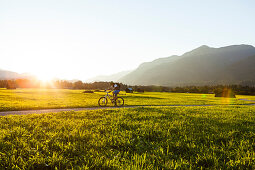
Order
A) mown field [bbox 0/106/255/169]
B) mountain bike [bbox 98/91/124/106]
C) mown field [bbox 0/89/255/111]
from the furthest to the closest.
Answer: mountain bike [bbox 98/91/124/106], mown field [bbox 0/89/255/111], mown field [bbox 0/106/255/169]

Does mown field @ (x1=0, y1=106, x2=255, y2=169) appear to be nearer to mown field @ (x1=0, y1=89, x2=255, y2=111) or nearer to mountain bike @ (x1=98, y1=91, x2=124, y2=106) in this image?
mown field @ (x1=0, y1=89, x2=255, y2=111)

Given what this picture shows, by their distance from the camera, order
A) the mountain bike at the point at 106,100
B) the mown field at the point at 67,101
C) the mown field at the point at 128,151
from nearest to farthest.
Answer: the mown field at the point at 128,151 → the mown field at the point at 67,101 → the mountain bike at the point at 106,100

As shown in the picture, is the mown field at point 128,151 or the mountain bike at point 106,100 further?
the mountain bike at point 106,100

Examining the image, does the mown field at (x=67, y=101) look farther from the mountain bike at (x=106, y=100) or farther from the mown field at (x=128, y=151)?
the mown field at (x=128, y=151)

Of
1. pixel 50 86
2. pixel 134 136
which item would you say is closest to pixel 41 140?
pixel 134 136

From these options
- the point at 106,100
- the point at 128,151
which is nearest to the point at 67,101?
the point at 106,100

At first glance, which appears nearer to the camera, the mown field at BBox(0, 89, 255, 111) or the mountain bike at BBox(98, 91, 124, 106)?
the mown field at BBox(0, 89, 255, 111)

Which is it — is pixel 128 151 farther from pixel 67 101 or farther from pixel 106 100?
pixel 67 101

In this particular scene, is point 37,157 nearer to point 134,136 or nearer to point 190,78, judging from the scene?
point 134,136

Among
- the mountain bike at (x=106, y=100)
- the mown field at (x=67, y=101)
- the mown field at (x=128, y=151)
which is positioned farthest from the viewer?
the mountain bike at (x=106, y=100)

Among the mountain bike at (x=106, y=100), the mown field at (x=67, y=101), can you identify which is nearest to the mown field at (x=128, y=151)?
the mown field at (x=67, y=101)

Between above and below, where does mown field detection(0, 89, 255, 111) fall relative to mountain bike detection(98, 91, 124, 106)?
below

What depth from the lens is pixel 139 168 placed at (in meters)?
3.04

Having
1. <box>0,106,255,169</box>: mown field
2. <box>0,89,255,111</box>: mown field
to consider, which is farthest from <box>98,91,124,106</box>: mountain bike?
<box>0,106,255,169</box>: mown field
